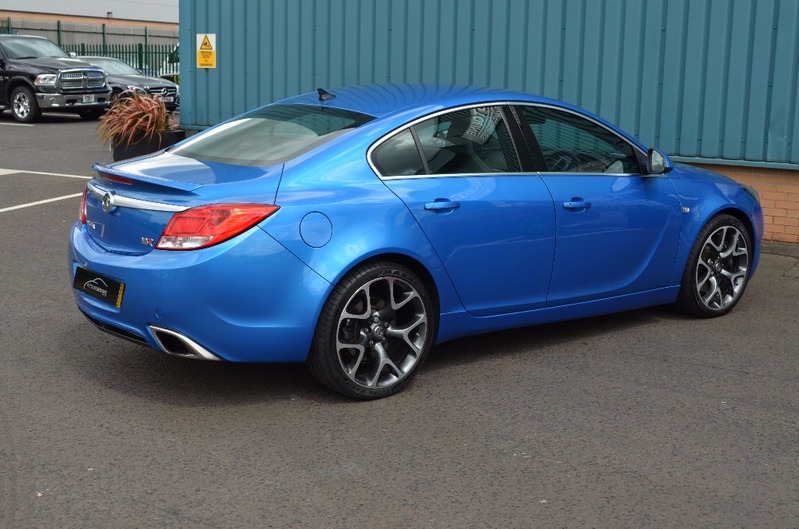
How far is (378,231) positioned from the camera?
5.64m

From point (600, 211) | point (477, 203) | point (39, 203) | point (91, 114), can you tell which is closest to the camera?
point (477, 203)

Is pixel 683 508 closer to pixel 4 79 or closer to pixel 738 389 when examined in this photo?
pixel 738 389

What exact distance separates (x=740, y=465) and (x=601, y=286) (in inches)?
79.8

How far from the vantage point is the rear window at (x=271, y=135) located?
5.96m

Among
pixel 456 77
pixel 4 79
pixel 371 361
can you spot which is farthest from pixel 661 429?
pixel 4 79

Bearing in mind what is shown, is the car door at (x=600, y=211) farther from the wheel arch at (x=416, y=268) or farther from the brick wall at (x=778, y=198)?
the brick wall at (x=778, y=198)

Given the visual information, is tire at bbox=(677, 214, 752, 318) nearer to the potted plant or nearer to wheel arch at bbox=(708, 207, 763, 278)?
wheel arch at bbox=(708, 207, 763, 278)

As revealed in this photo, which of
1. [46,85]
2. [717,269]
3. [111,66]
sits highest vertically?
[111,66]

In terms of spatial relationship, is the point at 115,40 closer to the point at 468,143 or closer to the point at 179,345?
the point at 468,143

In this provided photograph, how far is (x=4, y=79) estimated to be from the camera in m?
23.5

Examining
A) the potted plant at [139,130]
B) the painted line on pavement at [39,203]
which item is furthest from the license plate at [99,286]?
the potted plant at [139,130]

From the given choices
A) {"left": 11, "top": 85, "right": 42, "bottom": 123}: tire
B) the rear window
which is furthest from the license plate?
{"left": 11, "top": 85, "right": 42, "bottom": 123}: tire

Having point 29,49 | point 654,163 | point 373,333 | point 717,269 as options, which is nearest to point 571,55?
point 717,269

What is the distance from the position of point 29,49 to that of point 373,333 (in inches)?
822
